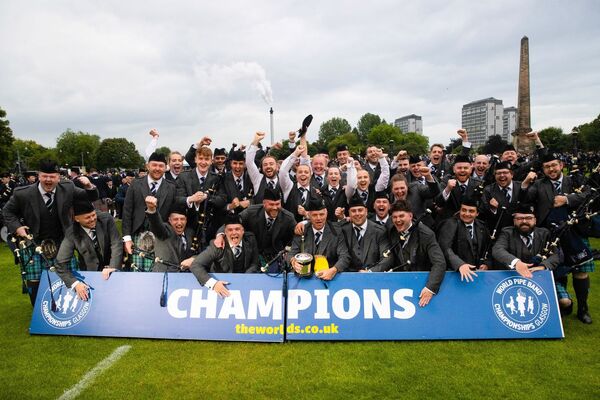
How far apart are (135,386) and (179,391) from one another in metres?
0.55

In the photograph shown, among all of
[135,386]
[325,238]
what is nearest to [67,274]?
[135,386]

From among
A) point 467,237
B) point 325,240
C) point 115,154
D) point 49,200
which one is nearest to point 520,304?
point 467,237

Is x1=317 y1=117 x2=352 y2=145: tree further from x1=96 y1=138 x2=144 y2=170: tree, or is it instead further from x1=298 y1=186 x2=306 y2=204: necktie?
x1=298 y1=186 x2=306 y2=204: necktie

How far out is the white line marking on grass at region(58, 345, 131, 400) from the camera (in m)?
4.29

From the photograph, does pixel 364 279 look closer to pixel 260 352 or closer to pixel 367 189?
pixel 260 352

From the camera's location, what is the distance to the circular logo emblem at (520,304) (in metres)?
5.30

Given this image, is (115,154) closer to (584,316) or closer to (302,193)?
(302,193)

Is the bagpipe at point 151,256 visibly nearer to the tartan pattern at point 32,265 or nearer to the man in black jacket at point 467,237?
the tartan pattern at point 32,265

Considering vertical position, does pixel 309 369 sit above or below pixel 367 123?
below

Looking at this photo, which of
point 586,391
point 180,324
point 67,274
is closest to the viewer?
point 586,391

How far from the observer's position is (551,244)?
229 inches

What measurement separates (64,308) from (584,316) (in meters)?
7.99

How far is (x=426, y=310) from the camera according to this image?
535cm

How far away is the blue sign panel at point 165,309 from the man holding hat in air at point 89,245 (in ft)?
0.71
